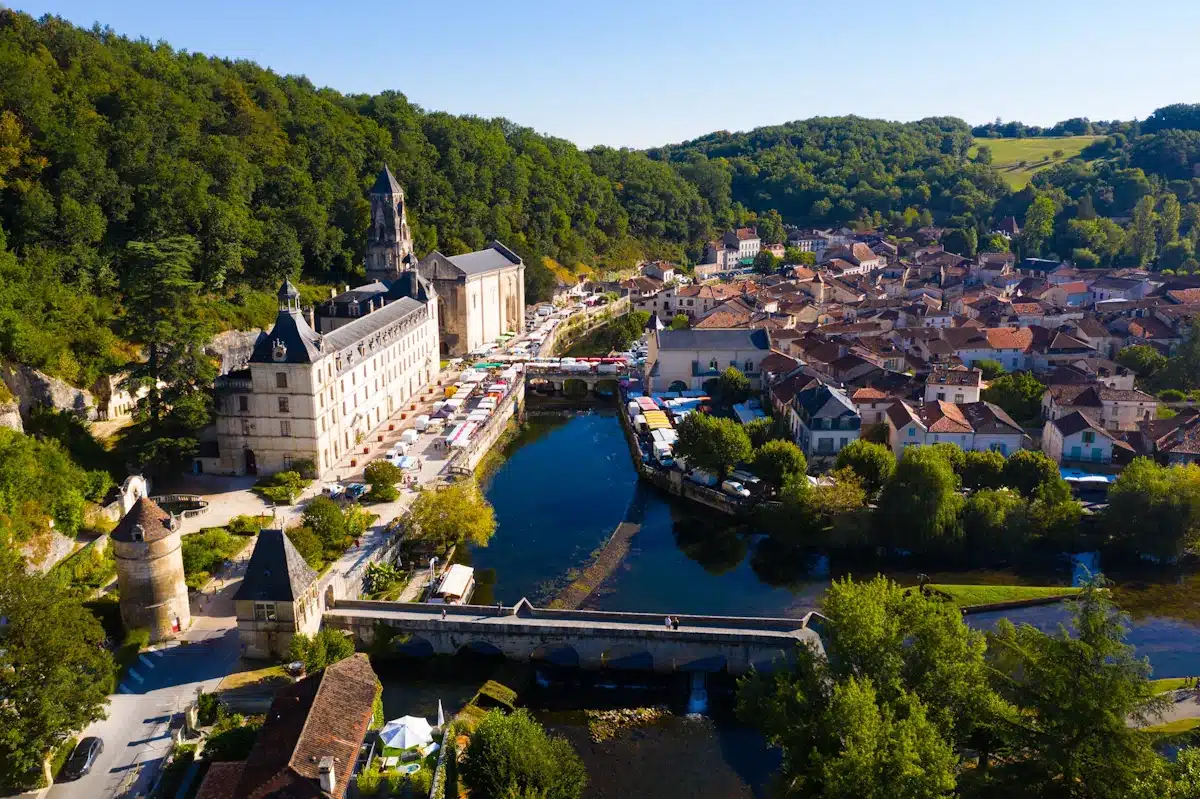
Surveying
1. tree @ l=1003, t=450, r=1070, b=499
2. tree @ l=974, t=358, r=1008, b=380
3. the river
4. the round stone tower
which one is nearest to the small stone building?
the round stone tower

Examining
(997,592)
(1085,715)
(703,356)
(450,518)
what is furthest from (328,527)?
(703,356)

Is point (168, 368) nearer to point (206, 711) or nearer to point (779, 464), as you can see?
point (206, 711)

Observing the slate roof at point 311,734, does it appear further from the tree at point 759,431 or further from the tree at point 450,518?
A: the tree at point 759,431

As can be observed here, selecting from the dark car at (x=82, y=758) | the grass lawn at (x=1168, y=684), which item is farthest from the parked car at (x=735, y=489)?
the dark car at (x=82, y=758)

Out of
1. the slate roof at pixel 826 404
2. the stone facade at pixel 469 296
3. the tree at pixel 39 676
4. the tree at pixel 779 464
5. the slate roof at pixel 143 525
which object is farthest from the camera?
the stone facade at pixel 469 296

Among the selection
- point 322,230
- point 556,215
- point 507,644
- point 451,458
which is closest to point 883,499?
point 507,644

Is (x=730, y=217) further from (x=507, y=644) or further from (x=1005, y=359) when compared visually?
(x=507, y=644)

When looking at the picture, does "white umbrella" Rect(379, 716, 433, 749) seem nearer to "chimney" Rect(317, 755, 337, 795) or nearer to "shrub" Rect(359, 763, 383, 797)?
"shrub" Rect(359, 763, 383, 797)
